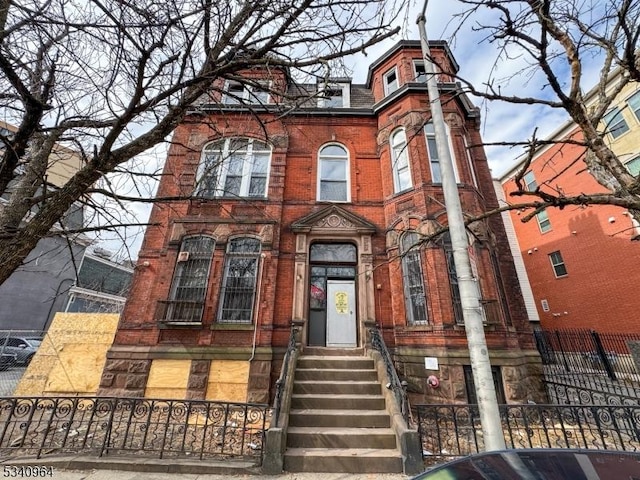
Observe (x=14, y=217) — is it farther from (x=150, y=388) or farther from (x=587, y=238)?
(x=587, y=238)

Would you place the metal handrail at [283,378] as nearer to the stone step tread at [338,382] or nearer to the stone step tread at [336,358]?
the stone step tread at [336,358]

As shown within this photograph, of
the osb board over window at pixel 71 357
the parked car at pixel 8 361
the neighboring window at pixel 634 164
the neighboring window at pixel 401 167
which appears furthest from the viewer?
the neighboring window at pixel 634 164

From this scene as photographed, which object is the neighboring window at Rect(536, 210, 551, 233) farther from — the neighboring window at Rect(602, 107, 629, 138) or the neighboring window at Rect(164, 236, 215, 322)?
the neighboring window at Rect(164, 236, 215, 322)

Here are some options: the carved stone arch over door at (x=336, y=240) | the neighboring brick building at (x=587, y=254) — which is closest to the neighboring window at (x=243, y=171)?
the carved stone arch over door at (x=336, y=240)

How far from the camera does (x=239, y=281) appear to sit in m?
8.87

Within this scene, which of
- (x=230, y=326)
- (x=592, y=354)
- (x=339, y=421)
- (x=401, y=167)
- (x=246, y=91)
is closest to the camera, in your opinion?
(x=339, y=421)

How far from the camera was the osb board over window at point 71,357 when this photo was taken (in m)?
7.83

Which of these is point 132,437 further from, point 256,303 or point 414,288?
point 414,288

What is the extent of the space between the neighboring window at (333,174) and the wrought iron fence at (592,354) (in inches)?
391

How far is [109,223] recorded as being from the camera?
379 cm

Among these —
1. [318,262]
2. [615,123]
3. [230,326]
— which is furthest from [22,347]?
[615,123]

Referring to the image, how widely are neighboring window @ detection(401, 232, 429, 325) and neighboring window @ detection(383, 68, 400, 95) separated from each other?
6.61 metres

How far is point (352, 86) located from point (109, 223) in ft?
41.5

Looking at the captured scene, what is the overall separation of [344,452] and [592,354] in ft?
42.4
